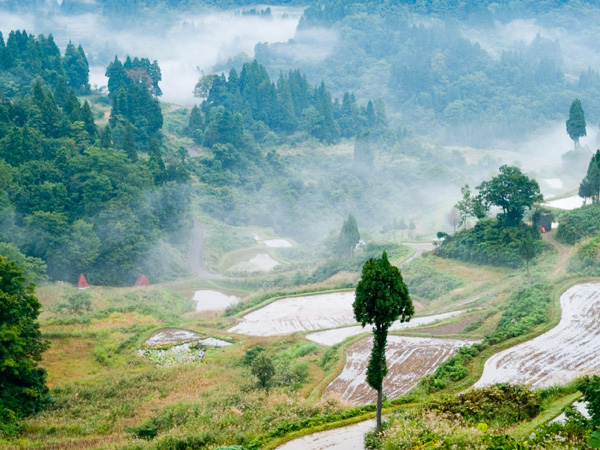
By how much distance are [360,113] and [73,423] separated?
120m

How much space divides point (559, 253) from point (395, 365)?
862 inches

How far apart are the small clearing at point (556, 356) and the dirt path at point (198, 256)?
1626 inches

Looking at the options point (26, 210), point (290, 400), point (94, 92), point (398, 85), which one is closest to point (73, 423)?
point (290, 400)

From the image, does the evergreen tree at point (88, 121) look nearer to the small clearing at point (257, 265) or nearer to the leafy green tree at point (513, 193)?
the small clearing at point (257, 265)

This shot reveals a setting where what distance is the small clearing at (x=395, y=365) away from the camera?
2280cm

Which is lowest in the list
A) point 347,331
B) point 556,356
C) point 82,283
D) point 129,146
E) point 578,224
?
point 347,331

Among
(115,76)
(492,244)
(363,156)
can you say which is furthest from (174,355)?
(363,156)

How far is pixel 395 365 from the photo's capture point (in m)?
25.5

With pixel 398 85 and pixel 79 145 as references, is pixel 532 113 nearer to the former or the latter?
pixel 398 85

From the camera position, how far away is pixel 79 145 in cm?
6656

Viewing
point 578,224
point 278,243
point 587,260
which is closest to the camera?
point 587,260

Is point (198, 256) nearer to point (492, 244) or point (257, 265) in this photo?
point (257, 265)

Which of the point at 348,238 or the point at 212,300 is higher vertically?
the point at 348,238

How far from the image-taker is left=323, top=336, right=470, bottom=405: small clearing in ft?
74.8
